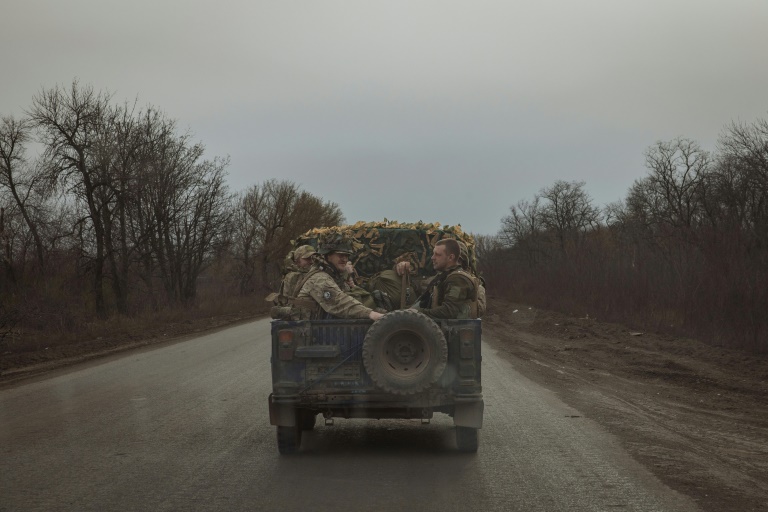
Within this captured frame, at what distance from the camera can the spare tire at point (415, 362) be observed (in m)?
7.47

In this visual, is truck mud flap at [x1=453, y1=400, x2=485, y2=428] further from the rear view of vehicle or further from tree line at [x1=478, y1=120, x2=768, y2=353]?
tree line at [x1=478, y1=120, x2=768, y2=353]

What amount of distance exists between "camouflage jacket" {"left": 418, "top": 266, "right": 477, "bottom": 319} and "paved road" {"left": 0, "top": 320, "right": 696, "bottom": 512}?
1.35 meters

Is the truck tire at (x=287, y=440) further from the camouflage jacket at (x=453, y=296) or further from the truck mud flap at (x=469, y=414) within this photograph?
the camouflage jacket at (x=453, y=296)

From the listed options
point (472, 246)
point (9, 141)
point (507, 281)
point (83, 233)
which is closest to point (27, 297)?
point (83, 233)

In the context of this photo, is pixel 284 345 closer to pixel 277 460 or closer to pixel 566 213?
pixel 277 460

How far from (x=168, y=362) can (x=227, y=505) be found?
11.4m

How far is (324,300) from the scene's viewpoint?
7.90 m

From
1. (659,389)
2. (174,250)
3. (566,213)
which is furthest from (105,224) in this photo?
(566,213)

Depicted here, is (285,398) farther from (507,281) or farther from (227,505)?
(507,281)

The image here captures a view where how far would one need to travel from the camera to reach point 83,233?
34.3 m

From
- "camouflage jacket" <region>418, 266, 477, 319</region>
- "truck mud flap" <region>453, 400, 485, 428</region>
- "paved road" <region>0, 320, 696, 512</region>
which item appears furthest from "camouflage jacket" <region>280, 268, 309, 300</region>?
"truck mud flap" <region>453, 400, 485, 428</region>

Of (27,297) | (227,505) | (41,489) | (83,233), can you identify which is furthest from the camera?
(83,233)

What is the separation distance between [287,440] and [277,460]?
0.90 feet

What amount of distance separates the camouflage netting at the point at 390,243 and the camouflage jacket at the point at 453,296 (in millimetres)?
1839
